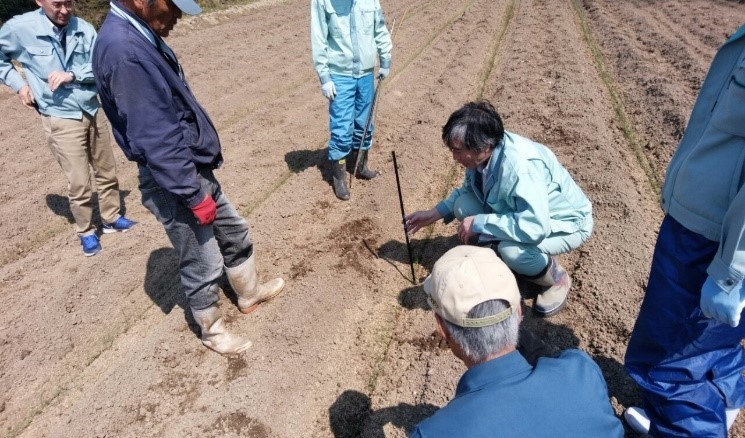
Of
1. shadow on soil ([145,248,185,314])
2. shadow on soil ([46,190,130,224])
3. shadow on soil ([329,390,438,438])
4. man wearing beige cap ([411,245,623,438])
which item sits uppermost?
man wearing beige cap ([411,245,623,438])

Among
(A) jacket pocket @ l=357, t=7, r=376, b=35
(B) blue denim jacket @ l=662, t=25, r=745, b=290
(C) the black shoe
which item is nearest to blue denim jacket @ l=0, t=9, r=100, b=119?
(C) the black shoe

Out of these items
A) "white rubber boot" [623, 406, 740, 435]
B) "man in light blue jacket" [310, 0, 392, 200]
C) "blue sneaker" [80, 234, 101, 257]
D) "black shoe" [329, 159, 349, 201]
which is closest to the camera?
"white rubber boot" [623, 406, 740, 435]

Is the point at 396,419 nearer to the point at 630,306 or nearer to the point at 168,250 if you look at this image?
the point at 630,306

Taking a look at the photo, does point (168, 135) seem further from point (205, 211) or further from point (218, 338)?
point (218, 338)

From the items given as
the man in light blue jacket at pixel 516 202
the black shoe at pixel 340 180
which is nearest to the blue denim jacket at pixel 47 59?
the black shoe at pixel 340 180

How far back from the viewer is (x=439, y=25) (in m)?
11.5

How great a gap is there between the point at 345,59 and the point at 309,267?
198cm

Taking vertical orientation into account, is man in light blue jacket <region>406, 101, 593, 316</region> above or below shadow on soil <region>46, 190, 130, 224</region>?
above

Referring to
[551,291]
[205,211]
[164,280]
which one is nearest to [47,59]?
[164,280]

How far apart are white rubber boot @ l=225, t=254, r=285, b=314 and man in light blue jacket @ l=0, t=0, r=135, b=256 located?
1730 mm

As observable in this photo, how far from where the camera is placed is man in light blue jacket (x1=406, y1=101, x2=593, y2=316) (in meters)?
2.86

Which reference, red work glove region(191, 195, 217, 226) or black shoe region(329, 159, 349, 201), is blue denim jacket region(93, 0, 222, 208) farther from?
black shoe region(329, 159, 349, 201)

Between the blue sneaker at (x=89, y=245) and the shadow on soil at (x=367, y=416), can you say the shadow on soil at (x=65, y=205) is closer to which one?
the blue sneaker at (x=89, y=245)

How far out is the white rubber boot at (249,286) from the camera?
3.39m
